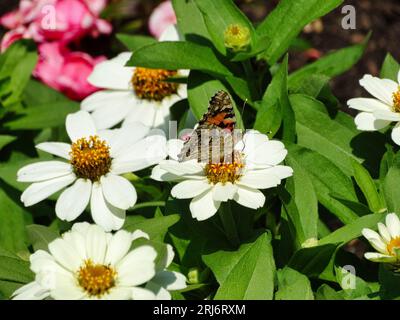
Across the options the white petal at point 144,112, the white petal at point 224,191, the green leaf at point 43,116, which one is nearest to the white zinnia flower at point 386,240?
the white petal at point 224,191

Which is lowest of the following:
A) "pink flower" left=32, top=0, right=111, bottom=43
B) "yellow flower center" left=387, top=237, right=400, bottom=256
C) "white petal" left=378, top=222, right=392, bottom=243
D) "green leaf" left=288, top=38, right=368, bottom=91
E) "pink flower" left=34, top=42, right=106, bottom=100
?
"yellow flower center" left=387, top=237, right=400, bottom=256

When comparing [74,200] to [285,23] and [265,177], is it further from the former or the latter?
[285,23]

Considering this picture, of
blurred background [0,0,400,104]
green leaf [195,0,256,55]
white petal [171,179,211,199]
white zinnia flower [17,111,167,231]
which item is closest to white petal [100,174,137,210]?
white zinnia flower [17,111,167,231]

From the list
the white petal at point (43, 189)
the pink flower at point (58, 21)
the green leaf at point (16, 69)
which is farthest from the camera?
the pink flower at point (58, 21)

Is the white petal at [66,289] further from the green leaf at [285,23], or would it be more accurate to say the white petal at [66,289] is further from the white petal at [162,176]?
the green leaf at [285,23]

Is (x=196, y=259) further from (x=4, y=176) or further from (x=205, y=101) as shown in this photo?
(x=4, y=176)

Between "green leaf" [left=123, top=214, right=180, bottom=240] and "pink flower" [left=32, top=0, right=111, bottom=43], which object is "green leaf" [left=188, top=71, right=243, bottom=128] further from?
"pink flower" [left=32, top=0, right=111, bottom=43]
